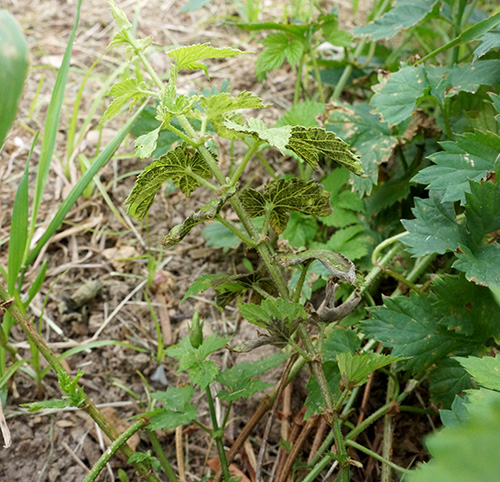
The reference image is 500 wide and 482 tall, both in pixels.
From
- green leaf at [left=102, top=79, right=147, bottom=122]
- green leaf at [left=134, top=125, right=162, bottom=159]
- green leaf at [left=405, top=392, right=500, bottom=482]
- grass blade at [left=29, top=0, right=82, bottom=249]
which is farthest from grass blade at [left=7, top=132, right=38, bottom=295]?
green leaf at [left=405, top=392, right=500, bottom=482]

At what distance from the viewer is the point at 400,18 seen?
1521mm

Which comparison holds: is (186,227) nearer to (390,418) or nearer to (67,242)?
(390,418)

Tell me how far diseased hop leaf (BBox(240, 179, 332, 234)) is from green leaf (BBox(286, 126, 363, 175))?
72mm

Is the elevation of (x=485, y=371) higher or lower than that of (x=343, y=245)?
higher

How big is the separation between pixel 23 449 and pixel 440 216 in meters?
1.17

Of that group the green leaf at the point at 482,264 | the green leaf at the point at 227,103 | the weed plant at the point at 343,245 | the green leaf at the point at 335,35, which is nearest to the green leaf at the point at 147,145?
the weed plant at the point at 343,245

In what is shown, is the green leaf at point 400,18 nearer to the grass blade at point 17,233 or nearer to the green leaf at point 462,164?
the green leaf at point 462,164

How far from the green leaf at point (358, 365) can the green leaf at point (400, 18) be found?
107 centimetres

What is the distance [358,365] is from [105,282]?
3.25 ft

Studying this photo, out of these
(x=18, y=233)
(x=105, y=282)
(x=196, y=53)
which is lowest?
(x=105, y=282)

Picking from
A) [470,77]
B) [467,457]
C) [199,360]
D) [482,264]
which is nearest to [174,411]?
[199,360]

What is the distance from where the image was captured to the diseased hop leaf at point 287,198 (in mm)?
946

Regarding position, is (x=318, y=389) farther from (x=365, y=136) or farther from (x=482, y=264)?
(x=365, y=136)

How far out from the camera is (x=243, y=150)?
1.85 metres
